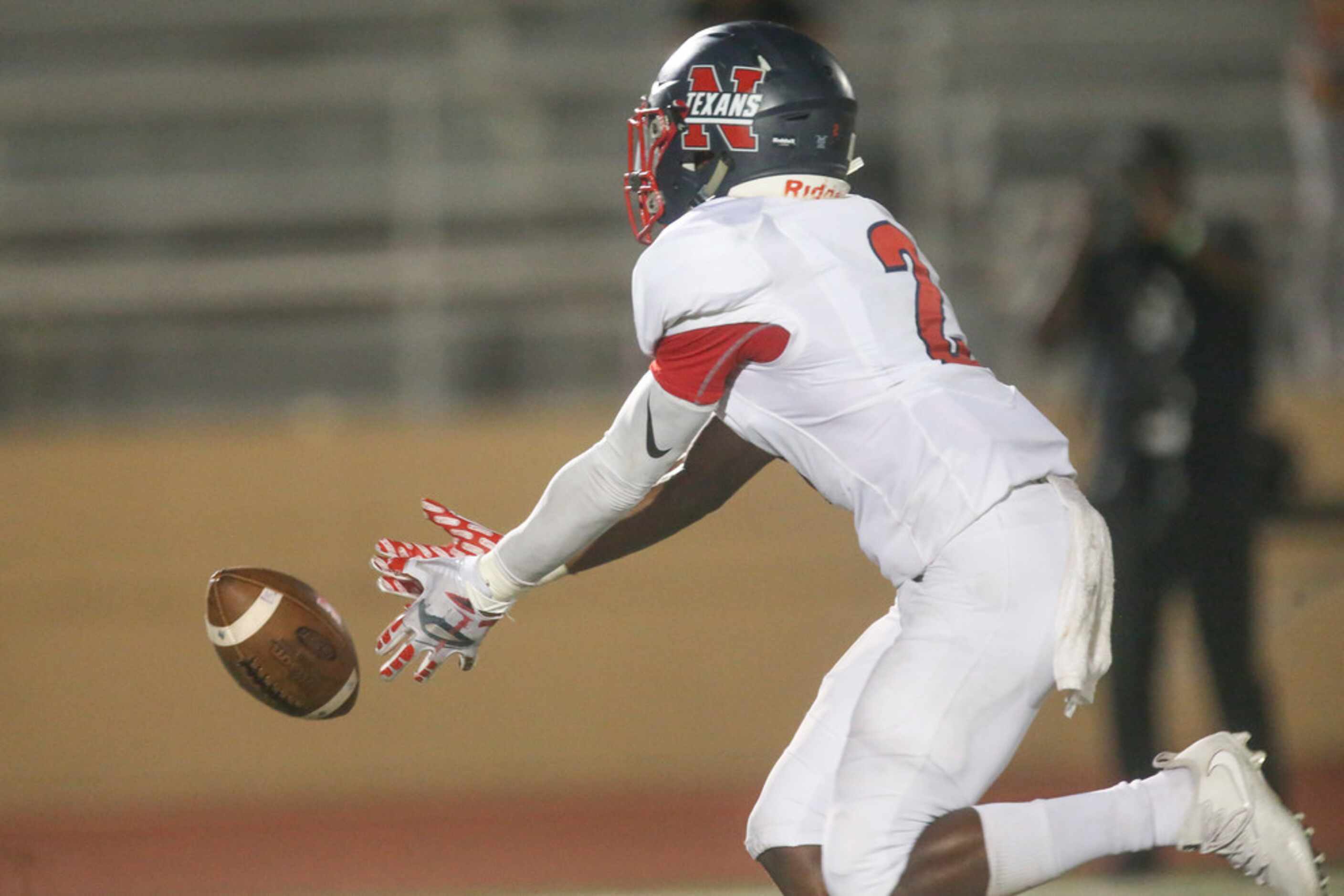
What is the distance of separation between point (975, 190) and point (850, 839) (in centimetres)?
437

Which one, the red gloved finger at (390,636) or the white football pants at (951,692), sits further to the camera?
the red gloved finger at (390,636)

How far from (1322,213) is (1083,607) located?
4.22m

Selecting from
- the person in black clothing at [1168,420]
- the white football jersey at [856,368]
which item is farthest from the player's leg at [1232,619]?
the white football jersey at [856,368]

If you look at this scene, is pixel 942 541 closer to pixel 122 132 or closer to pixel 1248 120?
pixel 1248 120

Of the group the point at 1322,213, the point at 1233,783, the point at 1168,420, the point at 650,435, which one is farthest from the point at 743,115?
the point at 1322,213

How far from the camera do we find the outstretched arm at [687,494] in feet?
8.31

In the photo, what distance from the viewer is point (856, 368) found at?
7.26 ft

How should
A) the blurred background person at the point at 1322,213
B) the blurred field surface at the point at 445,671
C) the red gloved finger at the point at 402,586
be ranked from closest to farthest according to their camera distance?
the red gloved finger at the point at 402,586
the blurred field surface at the point at 445,671
the blurred background person at the point at 1322,213

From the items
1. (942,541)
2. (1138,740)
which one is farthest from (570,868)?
(942,541)

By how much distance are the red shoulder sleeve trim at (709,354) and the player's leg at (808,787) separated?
45cm

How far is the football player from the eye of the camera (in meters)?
2.18

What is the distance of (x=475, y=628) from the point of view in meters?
2.46

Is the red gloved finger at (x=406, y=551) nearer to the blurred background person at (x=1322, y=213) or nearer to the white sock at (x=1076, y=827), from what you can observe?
the white sock at (x=1076, y=827)

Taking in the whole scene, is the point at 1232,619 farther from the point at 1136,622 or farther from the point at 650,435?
→ the point at 650,435
